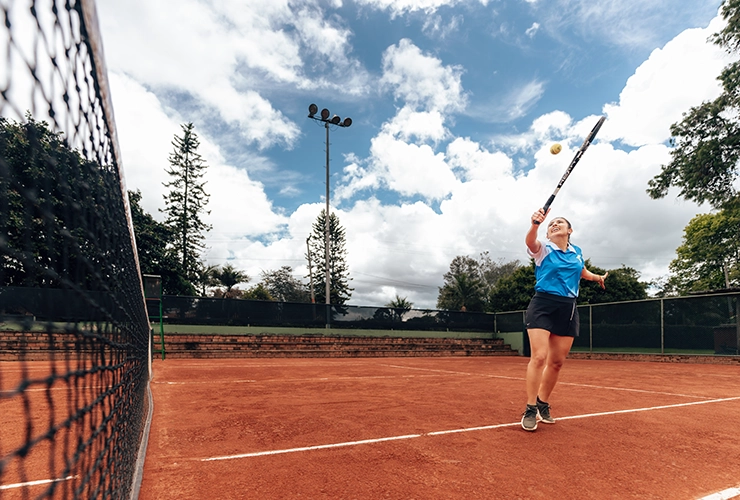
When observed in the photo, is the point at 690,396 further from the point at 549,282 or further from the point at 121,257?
the point at 121,257

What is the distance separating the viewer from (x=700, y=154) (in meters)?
16.9

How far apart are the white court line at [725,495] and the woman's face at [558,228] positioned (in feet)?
6.91

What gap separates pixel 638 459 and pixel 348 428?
6.62 ft

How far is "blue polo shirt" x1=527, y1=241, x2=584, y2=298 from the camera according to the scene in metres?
3.58

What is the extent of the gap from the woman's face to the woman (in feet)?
0.56

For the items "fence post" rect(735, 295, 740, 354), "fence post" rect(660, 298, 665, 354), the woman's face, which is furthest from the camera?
"fence post" rect(660, 298, 665, 354)

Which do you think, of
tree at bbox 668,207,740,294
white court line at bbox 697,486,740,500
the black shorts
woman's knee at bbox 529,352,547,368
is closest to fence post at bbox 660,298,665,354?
the black shorts

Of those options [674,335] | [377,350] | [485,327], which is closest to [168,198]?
[377,350]

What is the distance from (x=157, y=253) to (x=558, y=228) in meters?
29.1

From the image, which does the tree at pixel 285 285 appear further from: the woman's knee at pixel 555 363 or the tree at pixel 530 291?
the woman's knee at pixel 555 363

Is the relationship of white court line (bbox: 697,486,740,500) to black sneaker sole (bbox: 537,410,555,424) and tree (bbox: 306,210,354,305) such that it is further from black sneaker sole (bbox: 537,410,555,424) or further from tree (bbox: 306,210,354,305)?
tree (bbox: 306,210,354,305)

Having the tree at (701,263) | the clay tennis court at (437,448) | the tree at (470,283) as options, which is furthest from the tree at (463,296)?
the clay tennis court at (437,448)

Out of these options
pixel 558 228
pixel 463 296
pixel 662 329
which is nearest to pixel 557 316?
pixel 558 228

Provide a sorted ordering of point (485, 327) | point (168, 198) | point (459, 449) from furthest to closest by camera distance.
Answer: point (168, 198) → point (485, 327) → point (459, 449)
